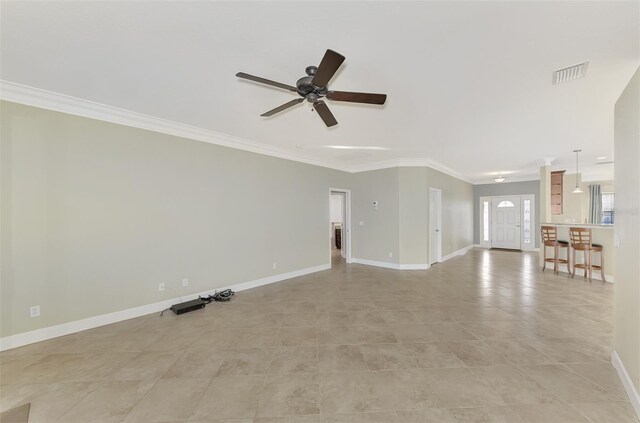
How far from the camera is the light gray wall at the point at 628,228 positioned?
1817 mm

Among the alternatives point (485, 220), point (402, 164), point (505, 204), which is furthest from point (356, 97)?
point (485, 220)

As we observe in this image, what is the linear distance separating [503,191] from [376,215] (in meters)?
6.30

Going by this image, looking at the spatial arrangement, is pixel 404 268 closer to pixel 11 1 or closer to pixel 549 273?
pixel 549 273

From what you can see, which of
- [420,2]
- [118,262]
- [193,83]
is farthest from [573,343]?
[118,262]

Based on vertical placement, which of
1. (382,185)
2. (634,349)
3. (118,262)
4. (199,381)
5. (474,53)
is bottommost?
(199,381)

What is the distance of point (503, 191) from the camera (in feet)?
30.2

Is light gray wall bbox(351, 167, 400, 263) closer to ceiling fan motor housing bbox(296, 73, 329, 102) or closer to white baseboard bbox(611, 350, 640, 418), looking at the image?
white baseboard bbox(611, 350, 640, 418)

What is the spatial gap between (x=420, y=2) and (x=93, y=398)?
3717 mm

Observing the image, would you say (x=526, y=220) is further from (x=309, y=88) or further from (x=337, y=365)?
(x=309, y=88)

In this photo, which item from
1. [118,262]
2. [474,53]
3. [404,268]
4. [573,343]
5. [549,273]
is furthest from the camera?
[404,268]

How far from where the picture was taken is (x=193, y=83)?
2.50 meters

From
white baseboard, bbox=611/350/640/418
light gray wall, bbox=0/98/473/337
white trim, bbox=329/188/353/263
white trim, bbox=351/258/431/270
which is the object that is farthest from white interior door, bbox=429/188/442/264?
white baseboard, bbox=611/350/640/418

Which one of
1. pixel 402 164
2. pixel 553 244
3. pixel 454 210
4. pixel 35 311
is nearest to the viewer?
pixel 35 311

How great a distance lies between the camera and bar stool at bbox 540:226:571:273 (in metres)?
5.55
